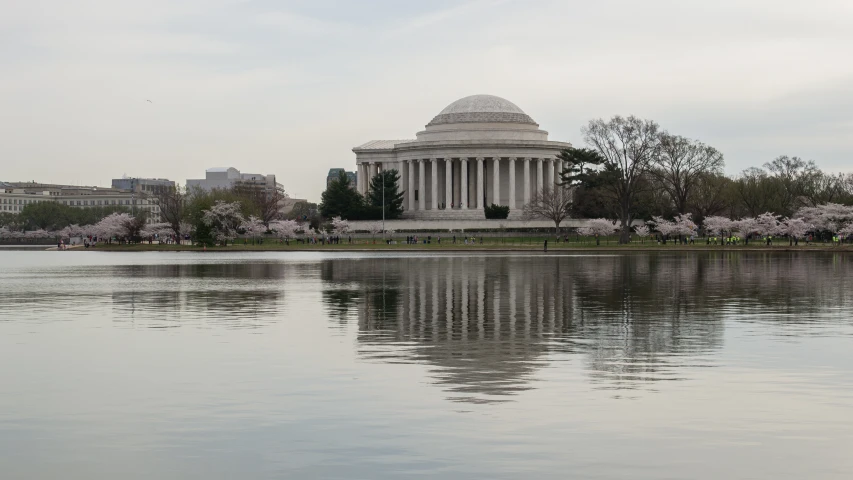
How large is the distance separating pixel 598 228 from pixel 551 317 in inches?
3569

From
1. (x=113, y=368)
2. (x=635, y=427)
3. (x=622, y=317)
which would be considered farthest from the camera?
(x=622, y=317)

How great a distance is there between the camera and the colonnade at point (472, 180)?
15038cm

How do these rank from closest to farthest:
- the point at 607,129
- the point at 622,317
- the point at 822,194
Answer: the point at 622,317 → the point at 607,129 → the point at 822,194

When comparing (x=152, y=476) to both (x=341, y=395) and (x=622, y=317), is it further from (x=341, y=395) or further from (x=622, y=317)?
(x=622, y=317)

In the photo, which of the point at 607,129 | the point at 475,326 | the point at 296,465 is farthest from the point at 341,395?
the point at 607,129

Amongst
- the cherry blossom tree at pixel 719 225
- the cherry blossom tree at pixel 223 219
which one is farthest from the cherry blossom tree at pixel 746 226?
the cherry blossom tree at pixel 223 219

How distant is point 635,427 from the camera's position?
568 inches

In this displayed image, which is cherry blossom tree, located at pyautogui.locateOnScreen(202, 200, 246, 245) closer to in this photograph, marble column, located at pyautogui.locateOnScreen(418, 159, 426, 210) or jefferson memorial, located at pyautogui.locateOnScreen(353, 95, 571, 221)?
jefferson memorial, located at pyautogui.locateOnScreen(353, 95, 571, 221)

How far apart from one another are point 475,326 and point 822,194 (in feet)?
393

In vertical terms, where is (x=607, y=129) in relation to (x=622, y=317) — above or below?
above

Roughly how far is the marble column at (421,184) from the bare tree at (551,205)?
54.0 ft

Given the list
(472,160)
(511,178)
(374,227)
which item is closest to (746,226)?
(511,178)

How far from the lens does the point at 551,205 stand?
5079 inches

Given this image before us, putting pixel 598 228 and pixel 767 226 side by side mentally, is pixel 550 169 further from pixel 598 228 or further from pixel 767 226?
pixel 767 226
